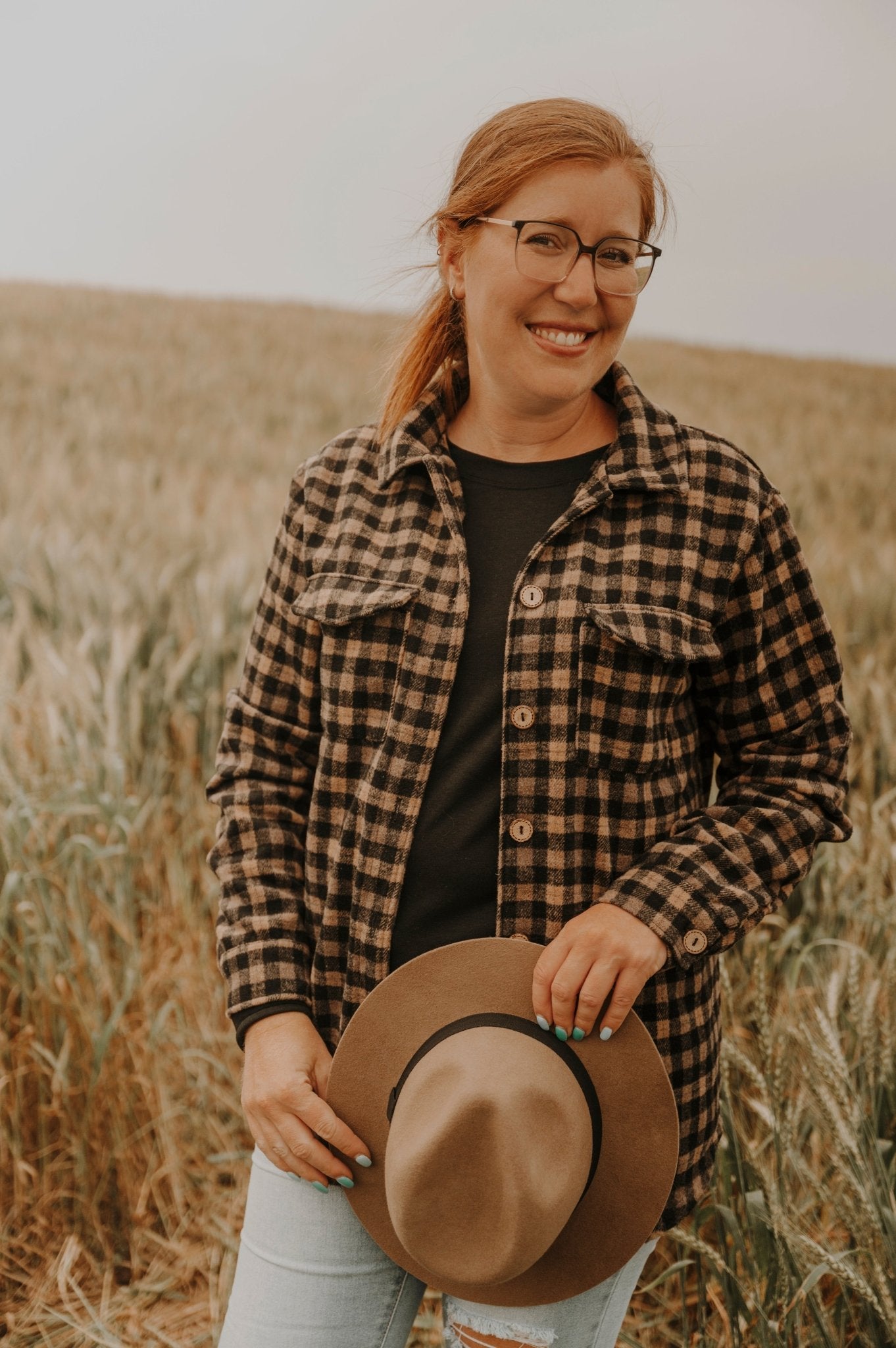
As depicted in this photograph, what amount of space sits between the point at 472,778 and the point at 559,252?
0.47 m

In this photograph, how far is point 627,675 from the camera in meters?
0.88

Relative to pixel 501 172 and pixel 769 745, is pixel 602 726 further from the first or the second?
pixel 501 172

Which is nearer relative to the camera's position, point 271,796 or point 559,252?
point 559,252

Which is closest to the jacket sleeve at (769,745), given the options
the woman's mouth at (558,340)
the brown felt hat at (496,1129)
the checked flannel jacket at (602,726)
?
the checked flannel jacket at (602,726)

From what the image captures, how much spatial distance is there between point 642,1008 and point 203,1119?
3.66 ft

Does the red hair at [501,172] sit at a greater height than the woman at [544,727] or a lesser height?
greater

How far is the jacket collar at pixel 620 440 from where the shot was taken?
89 centimetres

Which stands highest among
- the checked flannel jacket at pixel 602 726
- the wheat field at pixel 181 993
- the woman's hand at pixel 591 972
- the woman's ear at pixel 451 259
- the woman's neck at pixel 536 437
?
the woman's ear at pixel 451 259

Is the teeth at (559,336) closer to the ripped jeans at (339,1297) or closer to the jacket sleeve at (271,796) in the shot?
the jacket sleeve at (271,796)

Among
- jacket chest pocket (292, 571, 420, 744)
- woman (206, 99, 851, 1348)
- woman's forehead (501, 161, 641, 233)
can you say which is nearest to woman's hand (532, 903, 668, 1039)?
woman (206, 99, 851, 1348)

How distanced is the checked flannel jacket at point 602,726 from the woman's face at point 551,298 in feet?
0.26

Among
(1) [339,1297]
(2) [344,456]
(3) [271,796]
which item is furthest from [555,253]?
(1) [339,1297]

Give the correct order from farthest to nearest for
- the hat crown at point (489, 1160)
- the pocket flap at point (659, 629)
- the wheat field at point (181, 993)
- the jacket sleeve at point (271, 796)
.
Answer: the wheat field at point (181, 993), the jacket sleeve at point (271, 796), the pocket flap at point (659, 629), the hat crown at point (489, 1160)

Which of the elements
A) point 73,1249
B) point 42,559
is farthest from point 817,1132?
point 42,559
